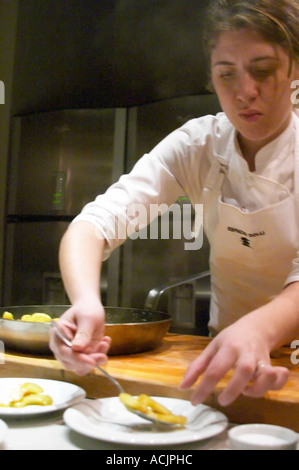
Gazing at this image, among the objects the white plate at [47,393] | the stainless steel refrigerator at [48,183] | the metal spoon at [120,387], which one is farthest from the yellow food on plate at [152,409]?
the stainless steel refrigerator at [48,183]

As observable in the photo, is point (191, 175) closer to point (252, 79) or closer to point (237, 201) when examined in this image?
point (237, 201)

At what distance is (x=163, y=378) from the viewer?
826 millimetres

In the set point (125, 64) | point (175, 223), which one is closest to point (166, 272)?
point (175, 223)

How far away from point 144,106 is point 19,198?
0.82 metres

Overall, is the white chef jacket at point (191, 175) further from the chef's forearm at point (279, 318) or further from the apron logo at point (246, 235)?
the chef's forearm at point (279, 318)

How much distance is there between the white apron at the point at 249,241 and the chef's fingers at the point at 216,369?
0.54m

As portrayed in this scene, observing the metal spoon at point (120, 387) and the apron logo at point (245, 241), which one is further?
the apron logo at point (245, 241)

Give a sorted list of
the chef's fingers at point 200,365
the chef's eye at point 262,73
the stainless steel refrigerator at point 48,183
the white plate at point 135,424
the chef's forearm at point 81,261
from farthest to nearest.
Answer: the stainless steel refrigerator at point 48,183 → the chef's eye at point 262,73 → the chef's forearm at point 81,261 → the chef's fingers at point 200,365 → the white plate at point 135,424

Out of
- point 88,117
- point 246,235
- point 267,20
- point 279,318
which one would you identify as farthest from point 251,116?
point 88,117

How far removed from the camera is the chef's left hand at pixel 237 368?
2.17ft

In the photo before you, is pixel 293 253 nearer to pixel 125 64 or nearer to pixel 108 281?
pixel 108 281

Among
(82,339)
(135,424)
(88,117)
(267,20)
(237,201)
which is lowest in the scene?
(135,424)

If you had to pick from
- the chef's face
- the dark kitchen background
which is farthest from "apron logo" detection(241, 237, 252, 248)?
the dark kitchen background

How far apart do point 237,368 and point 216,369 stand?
28 millimetres
